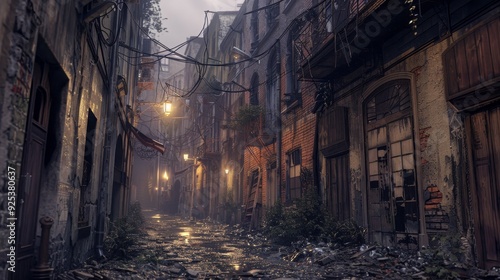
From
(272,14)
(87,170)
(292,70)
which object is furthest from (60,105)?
(272,14)

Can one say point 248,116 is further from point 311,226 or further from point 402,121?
point 402,121

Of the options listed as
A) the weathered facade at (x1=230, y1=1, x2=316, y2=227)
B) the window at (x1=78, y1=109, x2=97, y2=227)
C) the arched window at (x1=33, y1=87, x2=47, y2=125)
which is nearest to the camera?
the arched window at (x1=33, y1=87, x2=47, y2=125)

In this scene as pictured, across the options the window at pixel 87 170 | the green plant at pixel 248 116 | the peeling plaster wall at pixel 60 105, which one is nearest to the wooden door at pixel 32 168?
the peeling plaster wall at pixel 60 105

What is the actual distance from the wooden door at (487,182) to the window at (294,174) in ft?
20.4

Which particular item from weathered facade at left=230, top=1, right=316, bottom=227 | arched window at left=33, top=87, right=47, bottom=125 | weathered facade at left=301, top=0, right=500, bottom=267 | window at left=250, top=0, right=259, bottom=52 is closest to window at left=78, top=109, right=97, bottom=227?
arched window at left=33, top=87, right=47, bottom=125

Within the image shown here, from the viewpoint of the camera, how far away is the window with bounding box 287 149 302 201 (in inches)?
459

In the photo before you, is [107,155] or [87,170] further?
[107,155]

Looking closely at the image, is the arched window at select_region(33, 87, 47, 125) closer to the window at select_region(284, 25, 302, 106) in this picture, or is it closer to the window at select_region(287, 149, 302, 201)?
the window at select_region(287, 149, 302, 201)

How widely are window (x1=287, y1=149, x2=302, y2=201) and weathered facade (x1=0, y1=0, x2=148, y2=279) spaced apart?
20.2ft

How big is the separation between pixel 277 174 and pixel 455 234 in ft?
25.8

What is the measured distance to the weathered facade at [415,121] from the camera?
5.27 metres

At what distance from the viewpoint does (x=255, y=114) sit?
14.9 metres

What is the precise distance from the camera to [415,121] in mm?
6703

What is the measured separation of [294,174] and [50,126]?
329 inches
